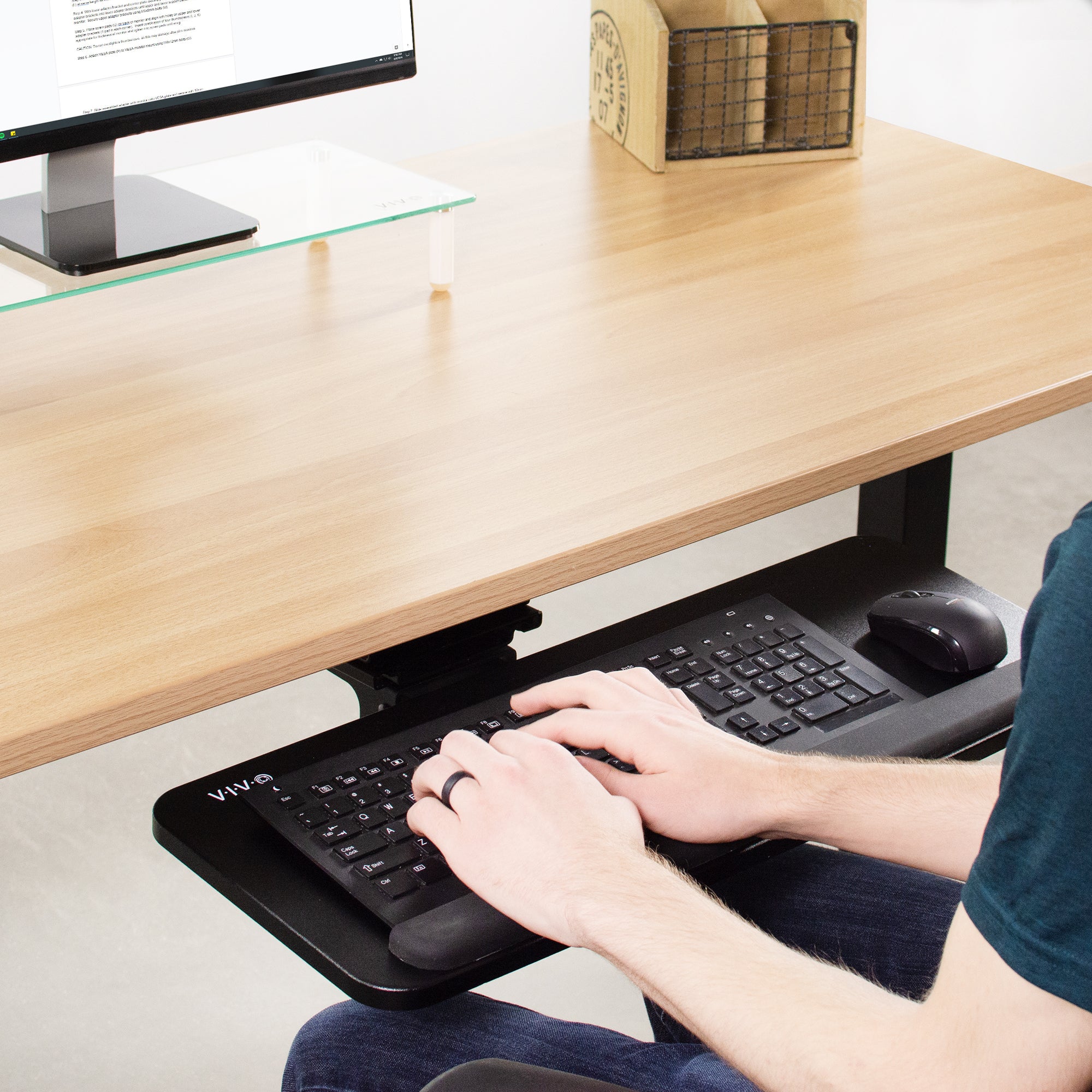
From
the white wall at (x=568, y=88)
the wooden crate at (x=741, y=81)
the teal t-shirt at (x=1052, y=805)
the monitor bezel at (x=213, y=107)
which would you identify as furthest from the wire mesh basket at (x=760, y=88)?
the white wall at (x=568, y=88)

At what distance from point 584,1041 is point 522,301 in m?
0.67

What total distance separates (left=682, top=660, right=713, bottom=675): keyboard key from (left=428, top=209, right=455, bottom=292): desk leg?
19.5 inches

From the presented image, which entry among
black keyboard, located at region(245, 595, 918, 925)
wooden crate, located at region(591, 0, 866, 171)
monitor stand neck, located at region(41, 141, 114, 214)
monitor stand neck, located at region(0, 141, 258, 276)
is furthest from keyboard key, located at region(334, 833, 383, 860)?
wooden crate, located at region(591, 0, 866, 171)

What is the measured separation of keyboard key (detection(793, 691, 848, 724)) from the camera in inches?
36.3

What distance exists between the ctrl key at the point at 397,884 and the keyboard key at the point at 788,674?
30cm

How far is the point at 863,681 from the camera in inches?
37.7

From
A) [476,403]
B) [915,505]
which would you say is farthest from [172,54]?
[915,505]

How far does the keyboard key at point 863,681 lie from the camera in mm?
951

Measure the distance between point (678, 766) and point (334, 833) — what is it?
0.20 metres

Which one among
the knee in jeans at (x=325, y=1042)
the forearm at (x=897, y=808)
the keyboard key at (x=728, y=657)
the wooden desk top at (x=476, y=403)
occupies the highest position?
the wooden desk top at (x=476, y=403)

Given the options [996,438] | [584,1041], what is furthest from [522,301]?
[996,438]

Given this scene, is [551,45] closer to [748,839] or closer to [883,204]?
[883,204]

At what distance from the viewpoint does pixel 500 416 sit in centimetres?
107

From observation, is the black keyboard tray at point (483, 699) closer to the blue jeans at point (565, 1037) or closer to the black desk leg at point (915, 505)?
the blue jeans at point (565, 1037)
